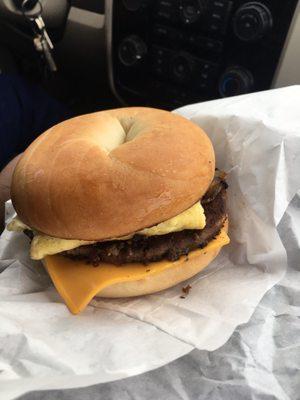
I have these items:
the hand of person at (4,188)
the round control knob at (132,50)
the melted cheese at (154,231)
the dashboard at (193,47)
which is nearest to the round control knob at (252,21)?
the dashboard at (193,47)

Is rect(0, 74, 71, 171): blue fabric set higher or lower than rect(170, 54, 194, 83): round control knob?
lower

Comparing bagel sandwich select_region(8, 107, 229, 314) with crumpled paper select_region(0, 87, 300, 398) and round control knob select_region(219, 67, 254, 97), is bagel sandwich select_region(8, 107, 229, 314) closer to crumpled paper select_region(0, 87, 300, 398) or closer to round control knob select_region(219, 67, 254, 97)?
crumpled paper select_region(0, 87, 300, 398)

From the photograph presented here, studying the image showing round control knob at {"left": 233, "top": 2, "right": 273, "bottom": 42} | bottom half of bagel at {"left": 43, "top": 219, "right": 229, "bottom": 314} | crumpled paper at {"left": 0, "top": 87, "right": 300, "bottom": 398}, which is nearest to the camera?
crumpled paper at {"left": 0, "top": 87, "right": 300, "bottom": 398}

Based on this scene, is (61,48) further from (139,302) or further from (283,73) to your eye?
(139,302)

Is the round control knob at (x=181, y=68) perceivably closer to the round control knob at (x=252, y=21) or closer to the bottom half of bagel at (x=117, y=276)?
the round control knob at (x=252, y=21)

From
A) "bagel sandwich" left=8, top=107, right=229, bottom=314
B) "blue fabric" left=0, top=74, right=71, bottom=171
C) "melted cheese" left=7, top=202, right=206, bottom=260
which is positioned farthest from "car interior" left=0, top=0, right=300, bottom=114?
"melted cheese" left=7, top=202, right=206, bottom=260

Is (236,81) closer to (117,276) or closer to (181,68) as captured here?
(181,68)

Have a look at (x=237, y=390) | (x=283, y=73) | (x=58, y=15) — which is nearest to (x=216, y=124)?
(x=283, y=73)
